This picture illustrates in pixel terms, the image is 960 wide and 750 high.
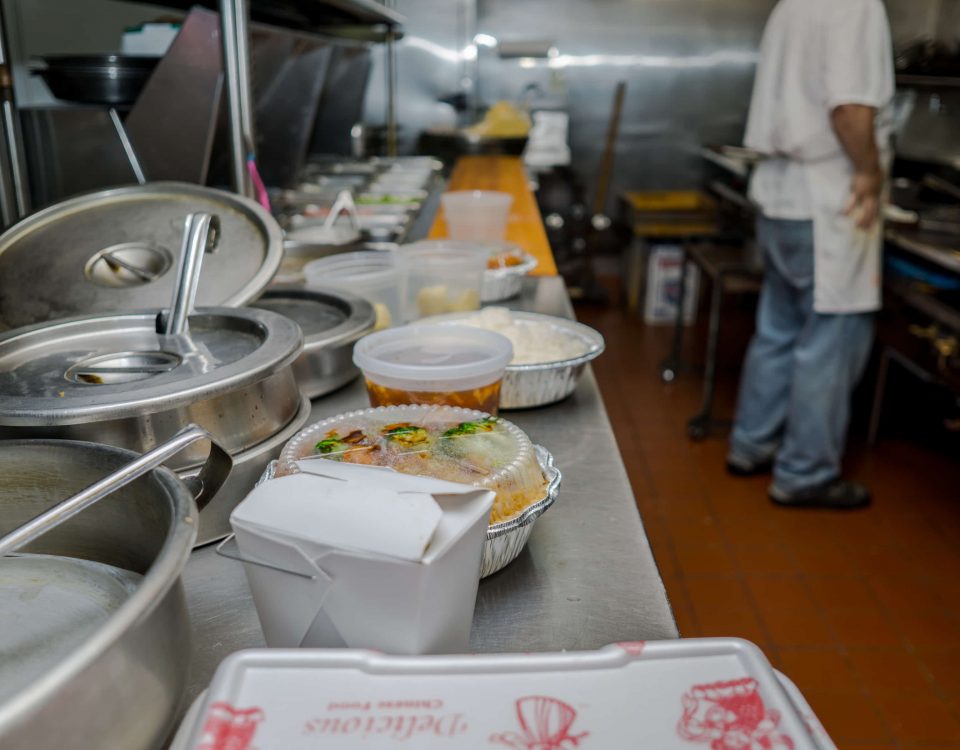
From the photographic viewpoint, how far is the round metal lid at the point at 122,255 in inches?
49.9

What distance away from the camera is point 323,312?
60.9 inches

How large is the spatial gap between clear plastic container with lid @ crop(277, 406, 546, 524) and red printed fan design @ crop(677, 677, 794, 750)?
326 millimetres

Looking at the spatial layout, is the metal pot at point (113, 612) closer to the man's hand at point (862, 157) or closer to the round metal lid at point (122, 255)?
the round metal lid at point (122, 255)

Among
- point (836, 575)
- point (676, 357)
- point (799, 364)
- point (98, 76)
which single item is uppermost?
point (98, 76)

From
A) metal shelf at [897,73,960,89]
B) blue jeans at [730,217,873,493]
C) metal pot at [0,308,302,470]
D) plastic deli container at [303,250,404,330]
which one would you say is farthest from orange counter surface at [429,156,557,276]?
metal shelf at [897,73,960,89]

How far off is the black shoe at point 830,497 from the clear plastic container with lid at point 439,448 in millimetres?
2645

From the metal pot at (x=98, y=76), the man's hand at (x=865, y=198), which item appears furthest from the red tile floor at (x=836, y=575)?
the metal pot at (x=98, y=76)

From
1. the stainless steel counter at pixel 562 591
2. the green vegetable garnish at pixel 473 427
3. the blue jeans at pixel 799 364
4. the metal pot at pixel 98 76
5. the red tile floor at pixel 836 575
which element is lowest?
the red tile floor at pixel 836 575

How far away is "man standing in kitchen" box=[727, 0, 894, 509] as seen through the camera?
2879 millimetres

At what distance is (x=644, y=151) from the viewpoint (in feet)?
23.1

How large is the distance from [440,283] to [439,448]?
91 cm

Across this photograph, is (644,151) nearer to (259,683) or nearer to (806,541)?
(806,541)

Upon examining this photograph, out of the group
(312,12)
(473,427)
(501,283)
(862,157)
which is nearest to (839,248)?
(862,157)

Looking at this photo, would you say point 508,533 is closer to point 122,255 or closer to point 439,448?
point 439,448
